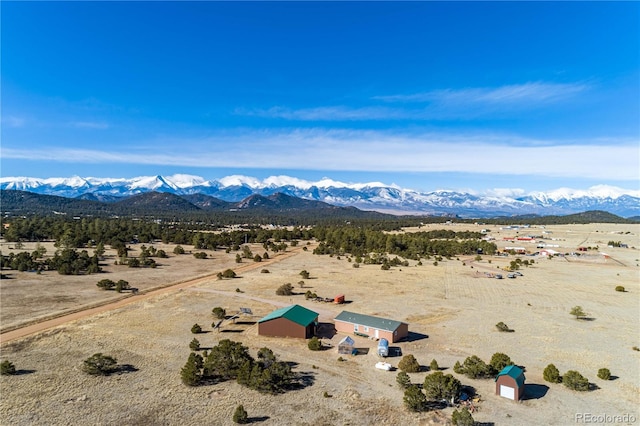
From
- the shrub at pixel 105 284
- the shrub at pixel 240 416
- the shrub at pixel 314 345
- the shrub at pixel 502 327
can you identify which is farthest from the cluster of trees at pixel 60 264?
the shrub at pixel 502 327

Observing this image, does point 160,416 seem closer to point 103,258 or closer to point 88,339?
point 88,339

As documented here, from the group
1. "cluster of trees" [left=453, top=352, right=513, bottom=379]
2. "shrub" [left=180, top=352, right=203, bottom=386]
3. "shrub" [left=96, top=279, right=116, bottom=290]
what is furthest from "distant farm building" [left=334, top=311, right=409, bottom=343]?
"shrub" [left=96, top=279, right=116, bottom=290]

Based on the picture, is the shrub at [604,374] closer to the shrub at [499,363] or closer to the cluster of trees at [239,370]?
the shrub at [499,363]

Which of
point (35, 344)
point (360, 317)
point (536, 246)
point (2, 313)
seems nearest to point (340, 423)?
point (360, 317)

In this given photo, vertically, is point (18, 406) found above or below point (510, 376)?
below

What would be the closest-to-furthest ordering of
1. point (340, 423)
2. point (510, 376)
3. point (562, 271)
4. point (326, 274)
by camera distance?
point (340, 423) < point (510, 376) < point (326, 274) < point (562, 271)

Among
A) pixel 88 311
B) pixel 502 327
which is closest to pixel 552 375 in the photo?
pixel 502 327

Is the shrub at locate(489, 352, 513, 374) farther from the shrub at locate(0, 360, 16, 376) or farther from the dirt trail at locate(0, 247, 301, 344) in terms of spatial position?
the dirt trail at locate(0, 247, 301, 344)
